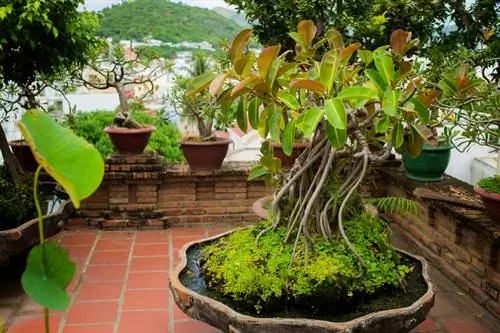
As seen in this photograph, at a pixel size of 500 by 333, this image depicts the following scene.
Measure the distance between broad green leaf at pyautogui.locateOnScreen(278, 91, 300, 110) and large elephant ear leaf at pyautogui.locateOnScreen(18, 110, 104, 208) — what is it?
104 centimetres

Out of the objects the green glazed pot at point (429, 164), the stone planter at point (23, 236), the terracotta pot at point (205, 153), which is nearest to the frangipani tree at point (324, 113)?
the stone planter at point (23, 236)

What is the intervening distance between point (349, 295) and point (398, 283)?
0.26 metres

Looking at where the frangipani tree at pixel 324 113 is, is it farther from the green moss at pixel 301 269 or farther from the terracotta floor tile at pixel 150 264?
the terracotta floor tile at pixel 150 264

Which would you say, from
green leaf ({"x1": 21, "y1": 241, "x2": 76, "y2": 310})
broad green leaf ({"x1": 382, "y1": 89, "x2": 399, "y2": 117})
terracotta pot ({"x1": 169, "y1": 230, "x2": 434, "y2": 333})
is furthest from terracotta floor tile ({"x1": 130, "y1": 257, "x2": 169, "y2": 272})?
green leaf ({"x1": 21, "y1": 241, "x2": 76, "y2": 310})

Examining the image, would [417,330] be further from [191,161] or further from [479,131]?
[191,161]

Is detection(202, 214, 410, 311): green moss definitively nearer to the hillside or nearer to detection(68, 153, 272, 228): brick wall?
detection(68, 153, 272, 228): brick wall

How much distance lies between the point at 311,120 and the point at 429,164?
7.55 feet

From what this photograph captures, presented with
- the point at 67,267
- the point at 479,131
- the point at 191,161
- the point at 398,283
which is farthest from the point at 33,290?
the point at 191,161

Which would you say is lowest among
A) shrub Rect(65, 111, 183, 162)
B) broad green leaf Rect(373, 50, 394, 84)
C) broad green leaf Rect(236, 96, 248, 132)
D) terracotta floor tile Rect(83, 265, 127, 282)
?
terracotta floor tile Rect(83, 265, 127, 282)

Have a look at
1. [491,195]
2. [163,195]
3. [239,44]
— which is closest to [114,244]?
[163,195]

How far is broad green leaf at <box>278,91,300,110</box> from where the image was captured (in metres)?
2.03

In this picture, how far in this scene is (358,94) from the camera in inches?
75.2

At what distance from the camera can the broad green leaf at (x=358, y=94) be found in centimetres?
191

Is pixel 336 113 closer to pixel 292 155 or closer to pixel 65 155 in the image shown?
pixel 65 155
